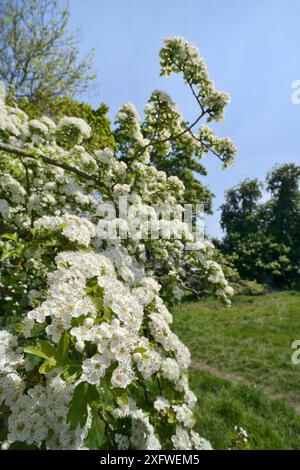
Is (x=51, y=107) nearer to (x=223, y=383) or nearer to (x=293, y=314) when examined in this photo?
(x=223, y=383)

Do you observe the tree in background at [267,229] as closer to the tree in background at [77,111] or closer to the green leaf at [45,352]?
the tree in background at [77,111]

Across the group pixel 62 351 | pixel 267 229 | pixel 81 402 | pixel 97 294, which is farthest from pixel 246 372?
pixel 267 229

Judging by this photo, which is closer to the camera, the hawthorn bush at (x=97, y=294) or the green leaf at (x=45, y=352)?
the green leaf at (x=45, y=352)

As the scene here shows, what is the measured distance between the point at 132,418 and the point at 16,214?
2880mm

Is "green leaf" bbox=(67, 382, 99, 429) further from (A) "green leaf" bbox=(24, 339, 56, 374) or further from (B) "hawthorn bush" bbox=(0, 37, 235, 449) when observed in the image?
(A) "green leaf" bbox=(24, 339, 56, 374)

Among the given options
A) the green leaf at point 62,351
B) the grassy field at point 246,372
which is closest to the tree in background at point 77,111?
the grassy field at point 246,372

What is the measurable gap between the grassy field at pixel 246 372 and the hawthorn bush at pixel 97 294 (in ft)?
4.70

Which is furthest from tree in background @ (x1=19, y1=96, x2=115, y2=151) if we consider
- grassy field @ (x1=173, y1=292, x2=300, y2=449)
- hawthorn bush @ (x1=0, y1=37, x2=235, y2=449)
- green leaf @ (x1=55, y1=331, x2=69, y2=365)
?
green leaf @ (x1=55, y1=331, x2=69, y2=365)

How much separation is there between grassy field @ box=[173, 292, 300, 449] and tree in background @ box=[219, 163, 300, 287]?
8.26 metres

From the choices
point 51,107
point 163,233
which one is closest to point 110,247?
point 163,233

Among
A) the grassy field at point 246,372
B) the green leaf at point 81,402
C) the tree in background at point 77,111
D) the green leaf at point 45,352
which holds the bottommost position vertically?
the grassy field at point 246,372

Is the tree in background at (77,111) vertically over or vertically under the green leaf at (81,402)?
over

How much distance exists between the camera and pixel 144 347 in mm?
1571

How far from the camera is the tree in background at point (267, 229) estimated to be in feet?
67.5
